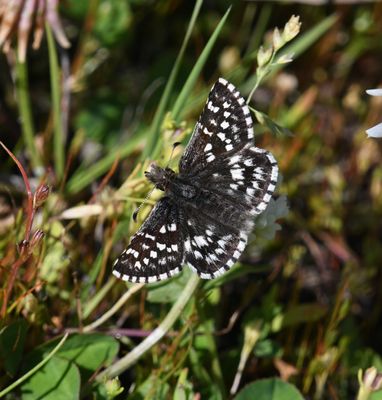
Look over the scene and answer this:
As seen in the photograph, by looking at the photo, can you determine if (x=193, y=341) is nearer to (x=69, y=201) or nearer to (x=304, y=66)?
(x=69, y=201)

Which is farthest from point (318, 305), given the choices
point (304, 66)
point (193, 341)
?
point (304, 66)

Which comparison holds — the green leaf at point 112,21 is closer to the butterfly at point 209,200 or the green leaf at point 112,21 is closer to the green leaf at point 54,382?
the butterfly at point 209,200

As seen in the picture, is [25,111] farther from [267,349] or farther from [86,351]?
[267,349]

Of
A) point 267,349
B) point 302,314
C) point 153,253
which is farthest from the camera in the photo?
point 302,314

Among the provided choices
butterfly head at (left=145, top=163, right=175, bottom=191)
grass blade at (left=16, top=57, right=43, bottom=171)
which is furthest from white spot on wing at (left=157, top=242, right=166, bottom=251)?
grass blade at (left=16, top=57, right=43, bottom=171)

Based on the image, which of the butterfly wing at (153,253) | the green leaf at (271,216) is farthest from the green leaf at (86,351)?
the green leaf at (271,216)

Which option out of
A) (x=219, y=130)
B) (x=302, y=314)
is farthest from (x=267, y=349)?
(x=219, y=130)
